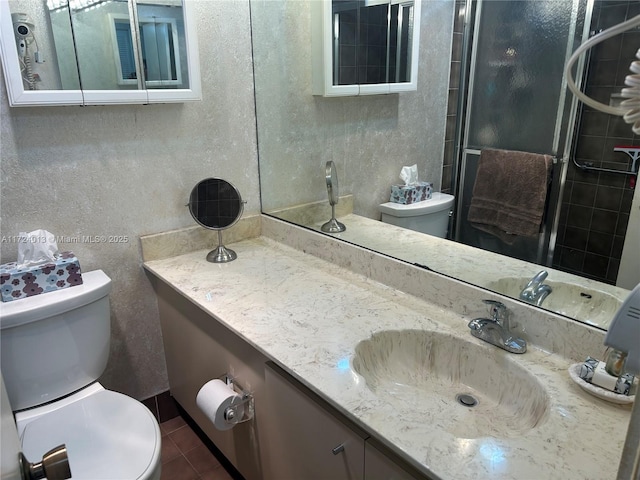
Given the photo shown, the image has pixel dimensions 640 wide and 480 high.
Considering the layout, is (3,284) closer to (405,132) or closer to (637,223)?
(405,132)

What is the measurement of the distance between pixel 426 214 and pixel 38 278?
131 cm

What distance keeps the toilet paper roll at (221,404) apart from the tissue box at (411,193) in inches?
34.4

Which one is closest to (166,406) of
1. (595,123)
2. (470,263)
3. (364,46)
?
(470,263)

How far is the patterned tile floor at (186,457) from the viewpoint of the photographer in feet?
5.98

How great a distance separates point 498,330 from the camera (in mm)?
1229

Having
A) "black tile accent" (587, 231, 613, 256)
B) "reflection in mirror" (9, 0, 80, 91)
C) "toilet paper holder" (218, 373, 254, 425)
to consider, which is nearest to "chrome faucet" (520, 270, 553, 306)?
"black tile accent" (587, 231, 613, 256)

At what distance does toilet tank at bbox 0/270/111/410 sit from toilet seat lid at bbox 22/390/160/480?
9 centimetres

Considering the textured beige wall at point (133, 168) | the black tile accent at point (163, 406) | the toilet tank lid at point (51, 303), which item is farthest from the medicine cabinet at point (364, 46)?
the black tile accent at point (163, 406)

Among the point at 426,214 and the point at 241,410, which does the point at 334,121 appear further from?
the point at 241,410

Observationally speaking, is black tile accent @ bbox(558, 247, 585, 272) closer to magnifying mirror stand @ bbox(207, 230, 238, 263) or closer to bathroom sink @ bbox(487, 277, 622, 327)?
bathroom sink @ bbox(487, 277, 622, 327)

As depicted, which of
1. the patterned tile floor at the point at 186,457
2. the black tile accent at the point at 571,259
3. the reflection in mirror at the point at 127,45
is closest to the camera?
the black tile accent at the point at 571,259

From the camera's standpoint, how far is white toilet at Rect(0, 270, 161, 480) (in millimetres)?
1302

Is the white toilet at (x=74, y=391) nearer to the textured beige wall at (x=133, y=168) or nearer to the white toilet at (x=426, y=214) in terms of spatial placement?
the textured beige wall at (x=133, y=168)

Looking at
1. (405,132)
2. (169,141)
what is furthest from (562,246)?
(169,141)
